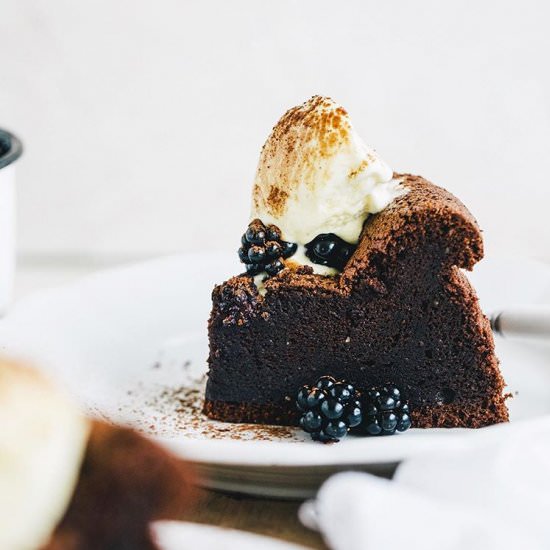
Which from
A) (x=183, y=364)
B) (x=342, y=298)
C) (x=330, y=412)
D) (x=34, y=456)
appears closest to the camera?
(x=34, y=456)

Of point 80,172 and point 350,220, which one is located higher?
point 350,220

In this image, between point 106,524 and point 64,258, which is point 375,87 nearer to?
point 64,258

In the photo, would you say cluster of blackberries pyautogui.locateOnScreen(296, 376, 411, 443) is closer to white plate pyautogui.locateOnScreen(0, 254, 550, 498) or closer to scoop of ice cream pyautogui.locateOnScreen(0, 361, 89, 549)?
white plate pyautogui.locateOnScreen(0, 254, 550, 498)

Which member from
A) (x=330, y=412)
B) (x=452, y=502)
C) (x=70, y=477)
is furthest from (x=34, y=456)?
(x=330, y=412)

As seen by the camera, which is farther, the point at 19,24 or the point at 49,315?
the point at 19,24

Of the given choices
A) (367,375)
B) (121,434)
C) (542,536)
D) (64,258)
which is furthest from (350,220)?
(64,258)

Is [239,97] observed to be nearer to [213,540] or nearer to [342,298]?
[342,298]

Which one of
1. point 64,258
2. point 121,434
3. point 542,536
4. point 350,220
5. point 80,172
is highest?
point 121,434
